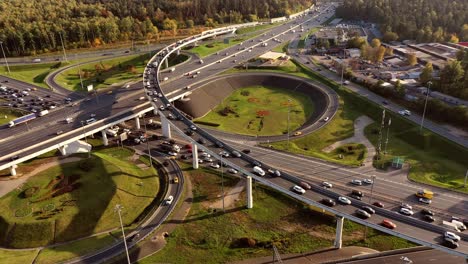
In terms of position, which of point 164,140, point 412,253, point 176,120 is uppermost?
point 176,120

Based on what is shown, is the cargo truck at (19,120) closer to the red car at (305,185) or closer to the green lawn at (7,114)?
the green lawn at (7,114)

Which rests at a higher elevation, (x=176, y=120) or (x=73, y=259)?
(x=176, y=120)

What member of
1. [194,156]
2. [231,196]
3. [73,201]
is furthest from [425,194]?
[73,201]

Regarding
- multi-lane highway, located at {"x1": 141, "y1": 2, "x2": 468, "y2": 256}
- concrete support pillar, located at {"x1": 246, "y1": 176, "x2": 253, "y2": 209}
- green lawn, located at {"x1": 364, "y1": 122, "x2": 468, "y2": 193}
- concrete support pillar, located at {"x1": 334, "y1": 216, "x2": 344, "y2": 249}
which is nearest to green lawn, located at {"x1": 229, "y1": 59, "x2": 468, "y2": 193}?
green lawn, located at {"x1": 364, "y1": 122, "x2": 468, "y2": 193}

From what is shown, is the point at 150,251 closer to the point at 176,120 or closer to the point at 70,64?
the point at 176,120

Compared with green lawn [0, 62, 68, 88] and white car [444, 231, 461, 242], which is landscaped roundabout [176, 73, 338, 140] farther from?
green lawn [0, 62, 68, 88]

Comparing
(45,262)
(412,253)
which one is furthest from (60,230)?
(412,253)

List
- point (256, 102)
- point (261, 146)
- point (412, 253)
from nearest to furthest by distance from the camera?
point (412, 253), point (261, 146), point (256, 102)
